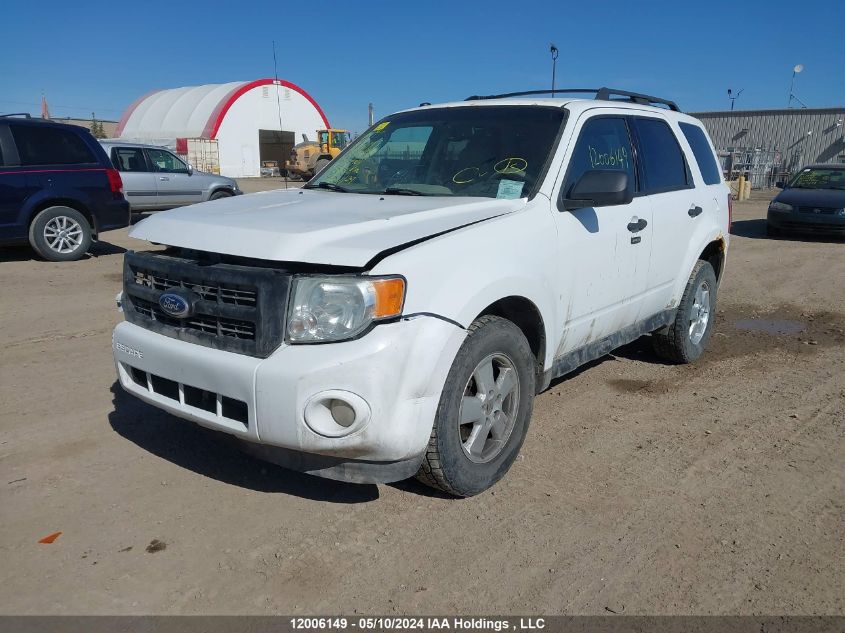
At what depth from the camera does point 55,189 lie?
9.89 m

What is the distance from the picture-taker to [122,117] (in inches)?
1992

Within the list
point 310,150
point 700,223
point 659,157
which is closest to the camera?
point 659,157

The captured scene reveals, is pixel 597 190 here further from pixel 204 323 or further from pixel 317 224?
pixel 204 323

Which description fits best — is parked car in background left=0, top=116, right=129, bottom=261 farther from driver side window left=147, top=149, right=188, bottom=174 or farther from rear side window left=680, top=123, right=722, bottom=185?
rear side window left=680, top=123, right=722, bottom=185

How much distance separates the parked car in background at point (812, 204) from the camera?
13.9 m

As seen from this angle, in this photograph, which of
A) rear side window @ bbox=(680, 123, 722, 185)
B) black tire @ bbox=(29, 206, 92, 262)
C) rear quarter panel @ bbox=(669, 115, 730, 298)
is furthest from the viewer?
black tire @ bbox=(29, 206, 92, 262)

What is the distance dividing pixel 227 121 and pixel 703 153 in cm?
4060

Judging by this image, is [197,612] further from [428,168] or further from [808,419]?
[808,419]

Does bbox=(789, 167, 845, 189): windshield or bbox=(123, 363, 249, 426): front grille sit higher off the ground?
bbox=(789, 167, 845, 189): windshield

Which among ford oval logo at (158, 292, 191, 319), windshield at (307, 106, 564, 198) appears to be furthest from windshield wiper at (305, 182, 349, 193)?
ford oval logo at (158, 292, 191, 319)

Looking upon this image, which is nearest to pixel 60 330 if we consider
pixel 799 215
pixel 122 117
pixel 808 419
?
pixel 808 419

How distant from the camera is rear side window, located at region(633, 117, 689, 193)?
189 inches

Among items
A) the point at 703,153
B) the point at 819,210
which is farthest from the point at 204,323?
the point at 819,210

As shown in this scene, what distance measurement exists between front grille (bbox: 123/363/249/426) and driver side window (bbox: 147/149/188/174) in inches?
498
